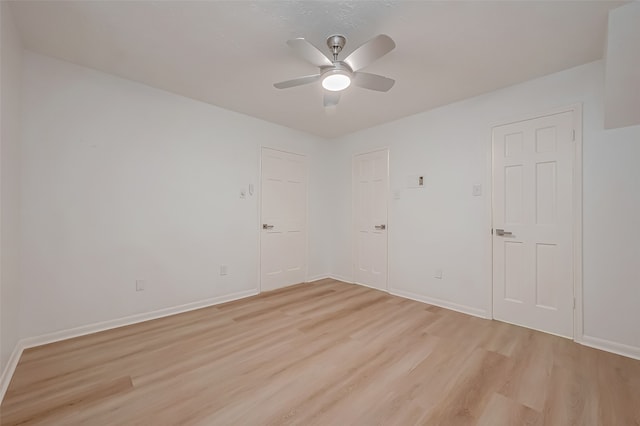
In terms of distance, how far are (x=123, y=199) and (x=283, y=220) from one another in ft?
7.00

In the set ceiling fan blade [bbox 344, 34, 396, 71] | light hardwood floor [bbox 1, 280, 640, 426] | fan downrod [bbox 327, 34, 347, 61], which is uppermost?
fan downrod [bbox 327, 34, 347, 61]

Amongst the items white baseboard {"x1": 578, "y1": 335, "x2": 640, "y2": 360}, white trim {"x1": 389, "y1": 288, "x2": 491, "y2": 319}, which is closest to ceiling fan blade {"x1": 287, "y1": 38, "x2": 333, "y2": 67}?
white trim {"x1": 389, "y1": 288, "x2": 491, "y2": 319}

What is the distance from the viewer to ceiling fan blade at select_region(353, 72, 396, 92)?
2105 millimetres

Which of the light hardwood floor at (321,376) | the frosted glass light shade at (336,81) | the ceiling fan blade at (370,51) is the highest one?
the ceiling fan blade at (370,51)

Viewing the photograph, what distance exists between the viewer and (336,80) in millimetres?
2090

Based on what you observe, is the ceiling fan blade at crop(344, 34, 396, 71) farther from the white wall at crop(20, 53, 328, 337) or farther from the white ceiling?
the white wall at crop(20, 53, 328, 337)

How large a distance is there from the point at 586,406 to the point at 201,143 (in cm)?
422

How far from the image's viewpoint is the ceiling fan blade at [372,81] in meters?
2.11

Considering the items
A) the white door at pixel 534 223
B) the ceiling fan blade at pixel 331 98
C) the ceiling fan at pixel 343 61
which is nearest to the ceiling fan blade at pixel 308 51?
the ceiling fan at pixel 343 61

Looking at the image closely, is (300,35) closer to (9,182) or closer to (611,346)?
(9,182)

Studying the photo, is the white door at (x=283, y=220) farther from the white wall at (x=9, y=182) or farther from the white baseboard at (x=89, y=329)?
the white wall at (x=9, y=182)

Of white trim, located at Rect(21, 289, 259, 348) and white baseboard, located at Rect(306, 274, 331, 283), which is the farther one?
white baseboard, located at Rect(306, 274, 331, 283)

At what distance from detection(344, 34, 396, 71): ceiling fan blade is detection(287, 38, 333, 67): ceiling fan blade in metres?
0.19

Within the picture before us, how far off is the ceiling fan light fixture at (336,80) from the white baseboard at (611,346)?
3170 mm
